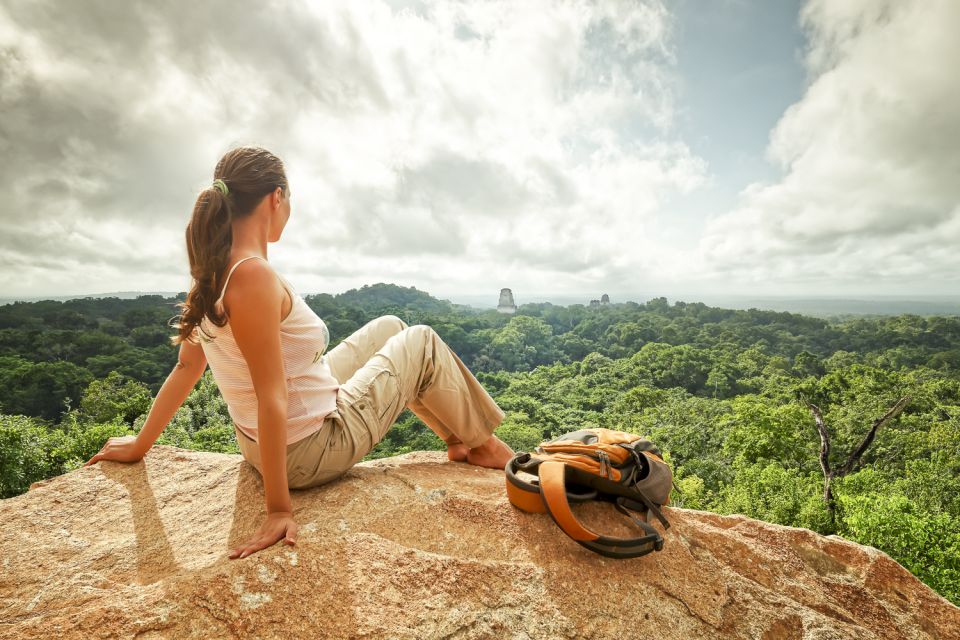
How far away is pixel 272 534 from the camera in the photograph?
1.58m

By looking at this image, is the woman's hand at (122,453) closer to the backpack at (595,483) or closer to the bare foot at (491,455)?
the bare foot at (491,455)

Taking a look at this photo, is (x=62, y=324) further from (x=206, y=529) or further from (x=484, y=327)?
(x=206, y=529)

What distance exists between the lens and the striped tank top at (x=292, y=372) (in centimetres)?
186

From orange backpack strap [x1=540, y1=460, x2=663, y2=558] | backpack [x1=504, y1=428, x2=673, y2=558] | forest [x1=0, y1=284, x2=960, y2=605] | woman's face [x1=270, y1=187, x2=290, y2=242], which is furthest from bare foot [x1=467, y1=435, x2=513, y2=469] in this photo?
forest [x1=0, y1=284, x2=960, y2=605]

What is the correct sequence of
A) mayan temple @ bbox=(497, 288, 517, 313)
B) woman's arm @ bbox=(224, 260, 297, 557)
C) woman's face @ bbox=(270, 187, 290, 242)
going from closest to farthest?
woman's arm @ bbox=(224, 260, 297, 557) → woman's face @ bbox=(270, 187, 290, 242) → mayan temple @ bbox=(497, 288, 517, 313)

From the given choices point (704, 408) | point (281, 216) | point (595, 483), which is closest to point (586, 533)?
point (595, 483)

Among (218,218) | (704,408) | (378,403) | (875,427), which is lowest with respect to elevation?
(704,408)

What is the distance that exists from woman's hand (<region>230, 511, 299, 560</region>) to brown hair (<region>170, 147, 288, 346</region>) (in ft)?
2.68

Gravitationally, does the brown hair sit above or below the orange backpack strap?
above

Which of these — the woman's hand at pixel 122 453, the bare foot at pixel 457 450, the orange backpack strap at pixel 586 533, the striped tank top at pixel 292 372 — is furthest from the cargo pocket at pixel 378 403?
the woman's hand at pixel 122 453

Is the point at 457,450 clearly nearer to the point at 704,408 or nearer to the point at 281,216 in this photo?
the point at 281,216

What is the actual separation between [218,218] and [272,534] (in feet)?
4.25

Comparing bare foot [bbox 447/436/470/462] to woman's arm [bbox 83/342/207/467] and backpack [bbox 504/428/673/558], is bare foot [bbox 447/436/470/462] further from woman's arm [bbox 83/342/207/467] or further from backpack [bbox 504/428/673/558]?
woman's arm [bbox 83/342/207/467]

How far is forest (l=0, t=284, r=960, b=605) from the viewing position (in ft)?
37.4
